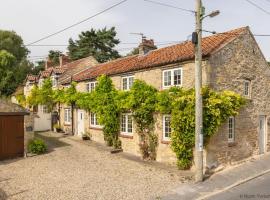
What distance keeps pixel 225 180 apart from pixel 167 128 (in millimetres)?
5010

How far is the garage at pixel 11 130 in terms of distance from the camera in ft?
61.0

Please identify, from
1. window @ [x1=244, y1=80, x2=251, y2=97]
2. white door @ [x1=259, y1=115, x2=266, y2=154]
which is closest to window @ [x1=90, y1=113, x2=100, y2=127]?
window @ [x1=244, y1=80, x2=251, y2=97]

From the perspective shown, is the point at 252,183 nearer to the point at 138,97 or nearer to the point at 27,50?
the point at 138,97

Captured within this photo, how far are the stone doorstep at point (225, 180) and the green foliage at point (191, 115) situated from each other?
6.76 ft

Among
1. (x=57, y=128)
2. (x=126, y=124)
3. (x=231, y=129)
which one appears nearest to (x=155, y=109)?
(x=126, y=124)

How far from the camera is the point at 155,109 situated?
728 inches

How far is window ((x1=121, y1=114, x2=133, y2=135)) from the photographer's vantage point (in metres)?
21.4

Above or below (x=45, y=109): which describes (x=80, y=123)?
below

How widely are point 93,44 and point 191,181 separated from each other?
47960 millimetres

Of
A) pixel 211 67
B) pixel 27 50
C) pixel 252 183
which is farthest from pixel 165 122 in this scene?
pixel 27 50

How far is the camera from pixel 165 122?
18562 millimetres

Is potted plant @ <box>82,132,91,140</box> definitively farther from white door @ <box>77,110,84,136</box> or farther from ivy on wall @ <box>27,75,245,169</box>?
ivy on wall @ <box>27,75,245,169</box>

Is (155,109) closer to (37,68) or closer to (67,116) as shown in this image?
(67,116)

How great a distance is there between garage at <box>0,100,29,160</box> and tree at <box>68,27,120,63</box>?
128ft
